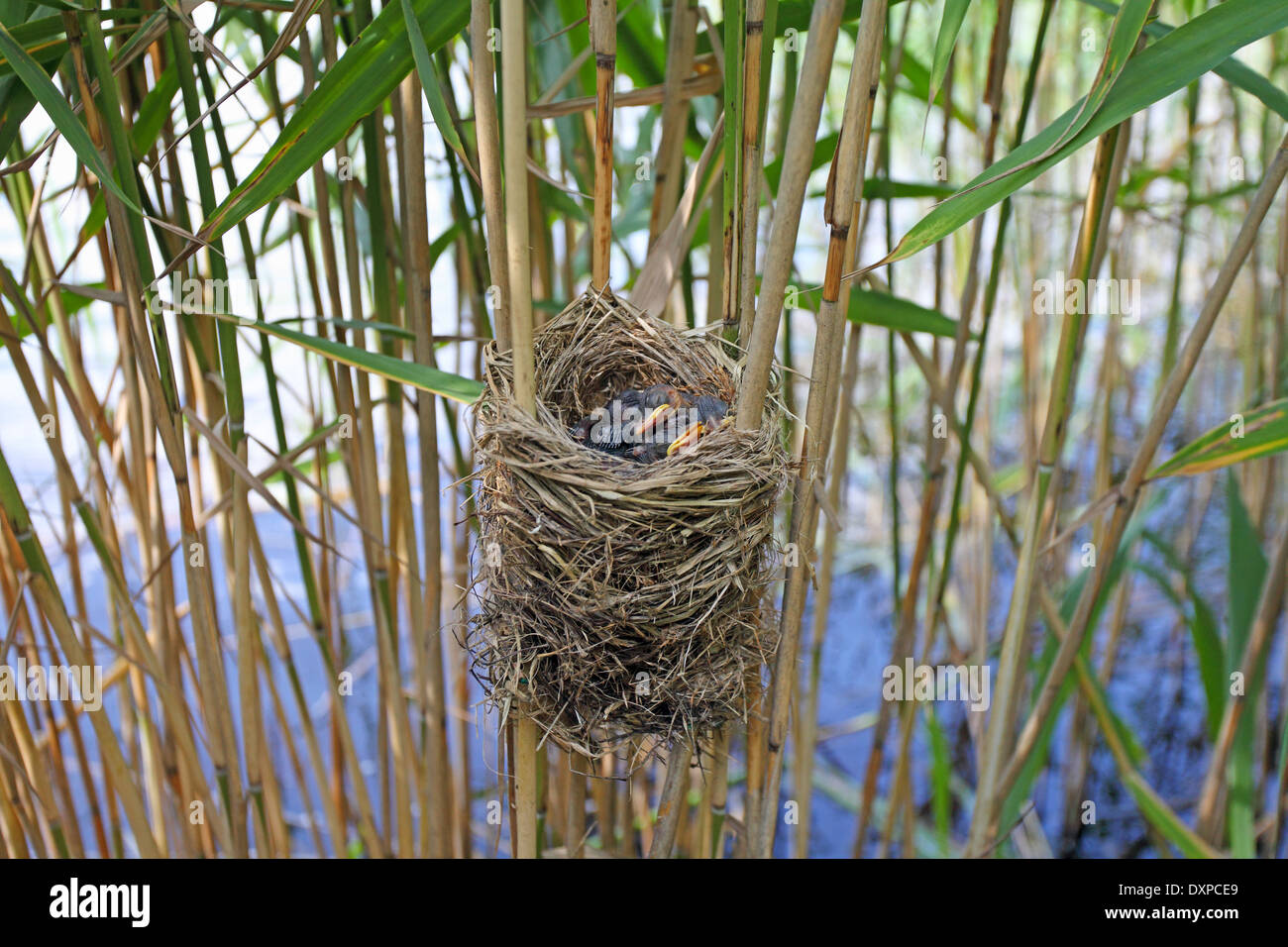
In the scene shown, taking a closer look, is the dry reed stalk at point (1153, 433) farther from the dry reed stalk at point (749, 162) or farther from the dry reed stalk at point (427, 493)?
the dry reed stalk at point (427, 493)

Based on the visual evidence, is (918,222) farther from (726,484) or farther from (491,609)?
(491,609)

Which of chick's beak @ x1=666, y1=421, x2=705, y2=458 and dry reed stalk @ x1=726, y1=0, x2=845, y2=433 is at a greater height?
dry reed stalk @ x1=726, y1=0, x2=845, y2=433

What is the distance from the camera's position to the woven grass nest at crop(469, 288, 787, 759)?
0.66 metres

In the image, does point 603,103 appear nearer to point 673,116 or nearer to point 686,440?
point 673,116

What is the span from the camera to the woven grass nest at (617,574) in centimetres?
66

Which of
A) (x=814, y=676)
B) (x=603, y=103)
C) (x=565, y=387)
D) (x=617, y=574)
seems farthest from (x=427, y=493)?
(x=814, y=676)

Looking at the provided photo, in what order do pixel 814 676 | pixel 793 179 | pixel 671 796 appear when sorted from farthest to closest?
pixel 814 676 → pixel 671 796 → pixel 793 179

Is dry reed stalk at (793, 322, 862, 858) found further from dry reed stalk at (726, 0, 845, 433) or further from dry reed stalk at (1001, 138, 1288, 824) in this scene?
dry reed stalk at (726, 0, 845, 433)

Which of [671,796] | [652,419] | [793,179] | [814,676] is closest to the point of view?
[793,179]

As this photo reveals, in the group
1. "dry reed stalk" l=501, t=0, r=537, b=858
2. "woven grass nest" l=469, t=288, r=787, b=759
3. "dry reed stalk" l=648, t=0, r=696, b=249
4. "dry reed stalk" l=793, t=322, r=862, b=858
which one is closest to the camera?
"dry reed stalk" l=501, t=0, r=537, b=858

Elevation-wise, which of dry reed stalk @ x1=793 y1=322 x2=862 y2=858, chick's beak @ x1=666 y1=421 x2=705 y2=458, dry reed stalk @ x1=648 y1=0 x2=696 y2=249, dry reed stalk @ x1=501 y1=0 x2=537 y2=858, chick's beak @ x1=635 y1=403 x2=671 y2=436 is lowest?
dry reed stalk @ x1=793 y1=322 x2=862 y2=858

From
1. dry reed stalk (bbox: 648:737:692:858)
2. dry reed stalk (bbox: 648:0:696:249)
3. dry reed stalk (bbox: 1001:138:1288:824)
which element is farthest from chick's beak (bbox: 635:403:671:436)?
dry reed stalk (bbox: 1001:138:1288:824)

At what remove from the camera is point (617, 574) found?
0.67m
